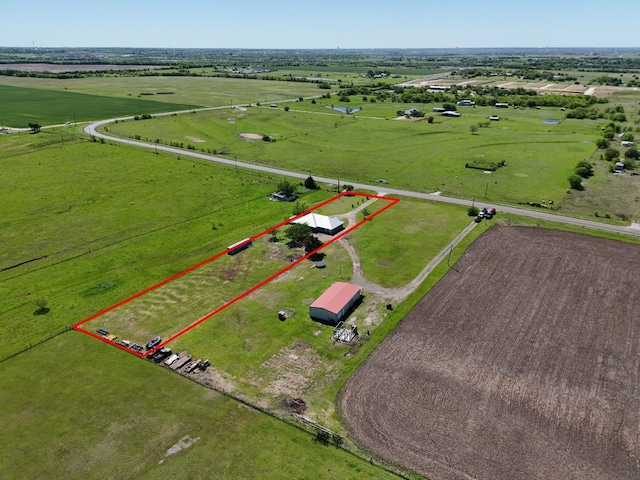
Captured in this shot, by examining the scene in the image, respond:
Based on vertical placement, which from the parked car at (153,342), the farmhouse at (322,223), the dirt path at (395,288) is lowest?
the dirt path at (395,288)

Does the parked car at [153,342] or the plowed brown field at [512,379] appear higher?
the parked car at [153,342]

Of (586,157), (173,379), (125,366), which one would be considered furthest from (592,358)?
(586,157)

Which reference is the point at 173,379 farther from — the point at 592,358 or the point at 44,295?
the point at 592,358

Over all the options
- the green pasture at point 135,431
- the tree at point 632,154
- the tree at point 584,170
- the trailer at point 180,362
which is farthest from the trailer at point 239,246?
the tree at point 632,154

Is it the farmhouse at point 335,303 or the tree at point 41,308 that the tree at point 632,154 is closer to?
the farmhouse at point 335,303

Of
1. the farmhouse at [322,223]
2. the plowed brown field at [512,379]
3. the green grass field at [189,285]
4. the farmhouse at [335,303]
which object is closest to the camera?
the plowed brown field at [512,379]

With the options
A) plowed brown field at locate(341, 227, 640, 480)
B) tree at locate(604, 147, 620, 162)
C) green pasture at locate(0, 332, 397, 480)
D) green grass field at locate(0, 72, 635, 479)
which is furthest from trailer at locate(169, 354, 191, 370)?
tree at locate(604, 147, 620, 162)

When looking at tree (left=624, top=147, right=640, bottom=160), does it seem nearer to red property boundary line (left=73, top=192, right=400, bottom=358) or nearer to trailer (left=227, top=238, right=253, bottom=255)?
red property boundary line (left=73, top=192, right=400, bottom=358)
